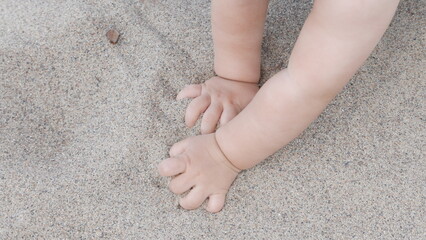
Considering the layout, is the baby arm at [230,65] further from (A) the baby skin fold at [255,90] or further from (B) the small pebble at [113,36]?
(B) the small pebble at [113,36]

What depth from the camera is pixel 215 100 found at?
1170 mm

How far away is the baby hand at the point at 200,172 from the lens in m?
1.07

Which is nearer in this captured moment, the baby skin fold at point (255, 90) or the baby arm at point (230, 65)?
the baby skin fold at point (255, 90)

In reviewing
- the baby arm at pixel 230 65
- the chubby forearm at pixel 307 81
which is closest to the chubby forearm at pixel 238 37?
the baby arm at pixel 230 65

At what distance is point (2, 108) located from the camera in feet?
3.76

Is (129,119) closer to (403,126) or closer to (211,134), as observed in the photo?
(211,134)

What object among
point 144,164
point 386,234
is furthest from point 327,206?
point 144,164

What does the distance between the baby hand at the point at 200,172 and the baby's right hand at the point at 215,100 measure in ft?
0.20

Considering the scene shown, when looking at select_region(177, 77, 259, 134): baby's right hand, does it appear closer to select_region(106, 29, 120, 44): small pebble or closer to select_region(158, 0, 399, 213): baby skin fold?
select_region(158, 0, 399, 213): baby skin fold

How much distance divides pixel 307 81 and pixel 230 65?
0.30 meters

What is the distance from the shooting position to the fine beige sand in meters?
1.04

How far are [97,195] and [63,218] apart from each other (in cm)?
7

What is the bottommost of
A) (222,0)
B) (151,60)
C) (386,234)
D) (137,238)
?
(386,234)

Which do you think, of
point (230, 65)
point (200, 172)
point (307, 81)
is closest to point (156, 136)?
point (200, 172)
